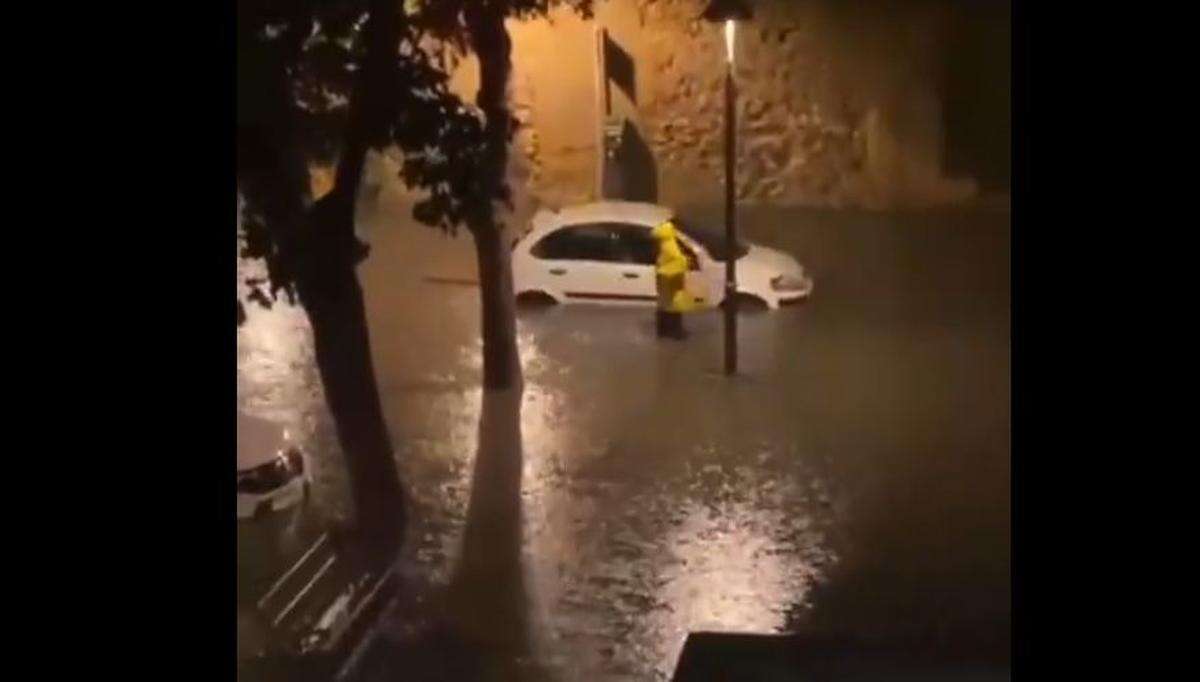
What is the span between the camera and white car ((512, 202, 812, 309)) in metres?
1.65

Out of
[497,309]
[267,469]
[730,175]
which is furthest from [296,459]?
[730,175]

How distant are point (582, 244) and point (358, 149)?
8.9 inches

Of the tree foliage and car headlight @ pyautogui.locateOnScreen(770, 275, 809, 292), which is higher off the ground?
the tree foliage

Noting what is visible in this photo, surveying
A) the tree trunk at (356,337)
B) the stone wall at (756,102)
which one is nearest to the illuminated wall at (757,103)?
the stone wall at (756,102)

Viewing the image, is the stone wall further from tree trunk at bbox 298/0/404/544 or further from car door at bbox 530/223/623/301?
tree trunk at bbox 298/0/404/544

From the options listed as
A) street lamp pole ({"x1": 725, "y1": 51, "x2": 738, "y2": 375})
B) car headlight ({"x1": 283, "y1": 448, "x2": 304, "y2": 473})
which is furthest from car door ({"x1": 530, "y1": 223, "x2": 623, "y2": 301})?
car headlight ({"x1": 283, "y1": 448, "x2": 304, "y2": 473})

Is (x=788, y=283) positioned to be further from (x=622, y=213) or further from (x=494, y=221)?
(x=494, y=221)

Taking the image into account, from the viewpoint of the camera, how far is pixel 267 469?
1.70 metres

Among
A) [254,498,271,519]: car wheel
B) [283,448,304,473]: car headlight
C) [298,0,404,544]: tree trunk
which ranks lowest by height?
[254,498,271,519]: car wheel

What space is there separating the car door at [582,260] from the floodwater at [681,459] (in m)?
0.02

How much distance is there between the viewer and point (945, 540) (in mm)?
1639
